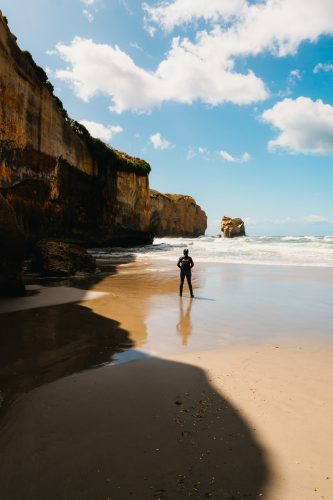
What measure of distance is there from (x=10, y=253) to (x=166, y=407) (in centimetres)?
710

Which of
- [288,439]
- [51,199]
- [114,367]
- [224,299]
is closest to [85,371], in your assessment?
[114,367]

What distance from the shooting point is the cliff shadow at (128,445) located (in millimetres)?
2186

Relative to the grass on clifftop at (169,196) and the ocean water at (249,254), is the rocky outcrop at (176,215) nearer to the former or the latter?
the grass on clifftop at (169,196)

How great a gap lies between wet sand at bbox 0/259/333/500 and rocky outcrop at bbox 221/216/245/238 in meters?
72.5

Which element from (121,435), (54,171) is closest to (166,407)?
(121,435)

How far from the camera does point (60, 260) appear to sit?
14.1 metres

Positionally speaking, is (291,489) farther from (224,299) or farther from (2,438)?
(224,299)

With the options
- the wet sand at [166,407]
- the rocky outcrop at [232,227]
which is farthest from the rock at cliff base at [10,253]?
the rocky outcrop at [232,227]

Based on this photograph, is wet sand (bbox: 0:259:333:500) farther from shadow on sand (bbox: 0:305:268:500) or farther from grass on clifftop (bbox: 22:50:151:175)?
grass on clifftop (bbox: 22:50:151:175)

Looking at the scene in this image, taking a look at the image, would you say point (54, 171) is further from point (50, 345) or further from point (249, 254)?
point (50, 345)

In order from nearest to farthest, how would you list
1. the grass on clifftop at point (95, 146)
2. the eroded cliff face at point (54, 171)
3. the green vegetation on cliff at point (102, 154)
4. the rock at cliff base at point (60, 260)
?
the rock at cliff base at point (60, 260) < the eroded cliff face at point (54, 171) < the grass on clifftop at point (95, 146) < the green vegetation on cliff at point (102, 154)

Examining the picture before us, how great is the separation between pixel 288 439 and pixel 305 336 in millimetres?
3308

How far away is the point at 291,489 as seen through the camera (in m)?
2.21

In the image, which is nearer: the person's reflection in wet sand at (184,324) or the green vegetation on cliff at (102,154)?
the person's reflection in wet sand at (184,324)
